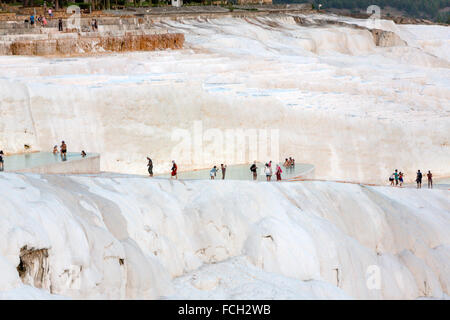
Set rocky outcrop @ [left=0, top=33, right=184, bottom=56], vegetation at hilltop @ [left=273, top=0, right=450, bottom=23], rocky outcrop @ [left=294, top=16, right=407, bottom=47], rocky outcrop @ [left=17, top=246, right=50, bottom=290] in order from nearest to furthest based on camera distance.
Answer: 1. rocky outcrop @ [left=17, top=246, right=50, bottom=290]
2. rocky outcrop @ [left=0, top=33, right=184, bottom=56]
3. rocky outcrop @ [left=294, top=16, right=407, bottom=47]
4. vegetation at hilltop @ [left=273, top=0, right=450, bottom=23]

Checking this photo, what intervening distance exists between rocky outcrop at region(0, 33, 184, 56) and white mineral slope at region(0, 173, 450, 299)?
14.3 m

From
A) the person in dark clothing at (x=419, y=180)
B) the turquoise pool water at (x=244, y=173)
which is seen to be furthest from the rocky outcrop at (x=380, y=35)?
the turquoise pool water at (x=244, y=173)

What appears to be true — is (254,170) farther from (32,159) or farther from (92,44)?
(92,44)

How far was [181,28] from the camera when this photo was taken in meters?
44.9

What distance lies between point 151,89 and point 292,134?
161 inches

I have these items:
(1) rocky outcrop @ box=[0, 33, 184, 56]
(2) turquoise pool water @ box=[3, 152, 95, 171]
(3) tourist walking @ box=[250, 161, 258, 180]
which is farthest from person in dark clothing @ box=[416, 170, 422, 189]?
(1) rocky outcrop @ box=[0, 33, 184, 56]

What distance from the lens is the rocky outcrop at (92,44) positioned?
32250 millimetres

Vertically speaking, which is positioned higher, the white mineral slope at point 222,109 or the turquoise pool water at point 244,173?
the white mineral slope at point 222,109

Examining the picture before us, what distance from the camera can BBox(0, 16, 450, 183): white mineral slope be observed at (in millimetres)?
25703

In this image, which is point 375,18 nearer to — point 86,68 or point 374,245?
point 86,68

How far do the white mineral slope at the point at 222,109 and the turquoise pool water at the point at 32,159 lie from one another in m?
1.31

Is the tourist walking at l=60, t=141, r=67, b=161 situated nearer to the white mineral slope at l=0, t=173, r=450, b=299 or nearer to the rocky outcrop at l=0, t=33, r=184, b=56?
the white mineral slope at l=0, t=173, r=450, b=299

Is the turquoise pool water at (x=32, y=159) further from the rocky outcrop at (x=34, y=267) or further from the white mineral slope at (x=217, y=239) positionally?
the rocky outcrop at (x=34, y=267)
